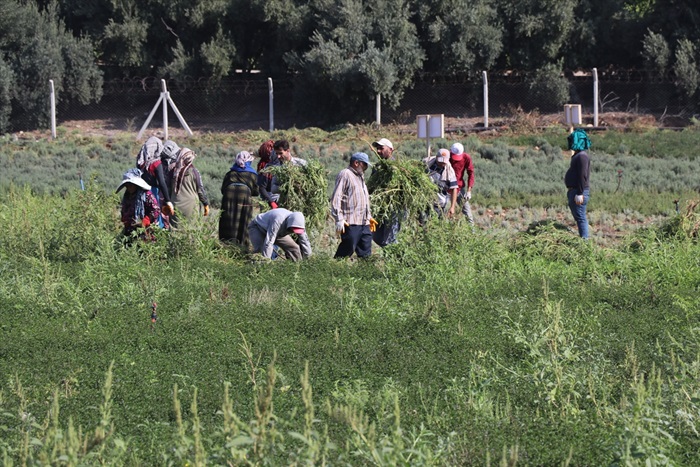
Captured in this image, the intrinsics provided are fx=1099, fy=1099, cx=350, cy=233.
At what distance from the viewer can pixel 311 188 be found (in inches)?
493

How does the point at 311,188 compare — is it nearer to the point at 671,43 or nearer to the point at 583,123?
the point at 583,123

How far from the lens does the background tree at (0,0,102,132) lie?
1335 inches

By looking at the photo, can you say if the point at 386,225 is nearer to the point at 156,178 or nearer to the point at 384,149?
the point at 384,149

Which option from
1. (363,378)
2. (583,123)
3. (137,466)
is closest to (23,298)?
(363,378)

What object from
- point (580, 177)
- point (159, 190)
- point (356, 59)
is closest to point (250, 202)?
point (159, 190)

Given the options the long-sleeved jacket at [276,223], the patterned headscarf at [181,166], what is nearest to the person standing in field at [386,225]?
the long-sleeved jacket at [276,223]

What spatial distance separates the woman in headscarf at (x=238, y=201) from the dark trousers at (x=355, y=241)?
3.70ft

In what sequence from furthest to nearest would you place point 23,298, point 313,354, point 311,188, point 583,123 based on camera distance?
1. point 583,123
2. point 311,188
3. point 23,298
4. point 313,354

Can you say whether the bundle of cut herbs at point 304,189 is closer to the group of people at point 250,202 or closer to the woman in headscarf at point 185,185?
the group of people at point 250,202

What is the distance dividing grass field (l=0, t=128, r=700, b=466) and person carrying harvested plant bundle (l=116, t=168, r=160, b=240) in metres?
0.38

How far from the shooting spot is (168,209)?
1218 centimetres

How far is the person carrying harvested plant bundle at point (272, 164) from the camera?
1255cm

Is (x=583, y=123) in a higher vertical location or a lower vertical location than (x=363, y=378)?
higher

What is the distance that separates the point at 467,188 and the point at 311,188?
3419 millimetres
